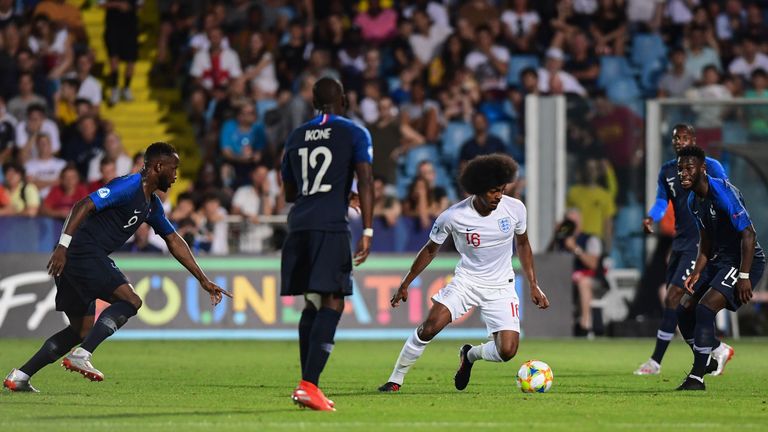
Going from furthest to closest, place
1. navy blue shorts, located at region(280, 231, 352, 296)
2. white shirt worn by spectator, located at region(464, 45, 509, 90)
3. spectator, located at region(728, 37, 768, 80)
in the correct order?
spectator, located at region(728, 37, 768, 80) < white shirt worn by spectator, located at region(464, 45, 509, 90) < navy blue shorts, located at region(280, 231, 352, 296)

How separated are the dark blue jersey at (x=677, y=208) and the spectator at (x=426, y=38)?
469 inches

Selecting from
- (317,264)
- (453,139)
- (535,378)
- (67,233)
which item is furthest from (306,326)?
(453,139)

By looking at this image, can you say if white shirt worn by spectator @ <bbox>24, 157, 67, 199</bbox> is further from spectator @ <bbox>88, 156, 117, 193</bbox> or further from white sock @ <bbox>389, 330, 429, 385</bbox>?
white sock @ <bbox>389, 330, 429, 385</bbox>

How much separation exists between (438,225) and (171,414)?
9.66ft

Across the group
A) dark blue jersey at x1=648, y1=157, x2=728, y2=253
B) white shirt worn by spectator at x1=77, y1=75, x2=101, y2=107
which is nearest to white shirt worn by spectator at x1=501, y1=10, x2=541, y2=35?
white shirt worn by spectator at x1=77, y1=75, x2=101, y2=107

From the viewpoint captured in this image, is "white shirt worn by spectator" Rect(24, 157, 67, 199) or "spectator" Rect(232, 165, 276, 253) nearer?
"spectator" Rect(232, 165, 276, 253)

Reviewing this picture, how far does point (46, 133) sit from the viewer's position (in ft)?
80.2

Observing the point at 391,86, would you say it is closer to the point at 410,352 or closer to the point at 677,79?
the point at 677,79

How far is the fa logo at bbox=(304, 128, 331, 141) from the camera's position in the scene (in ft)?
33.9

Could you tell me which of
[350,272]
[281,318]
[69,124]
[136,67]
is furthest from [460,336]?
[350,272]

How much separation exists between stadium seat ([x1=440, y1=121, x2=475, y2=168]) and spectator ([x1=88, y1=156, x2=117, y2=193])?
535cm

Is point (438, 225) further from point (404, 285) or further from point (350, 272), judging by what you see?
point (350, 272)

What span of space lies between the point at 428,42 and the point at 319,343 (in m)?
17.3

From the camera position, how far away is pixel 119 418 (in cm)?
997
